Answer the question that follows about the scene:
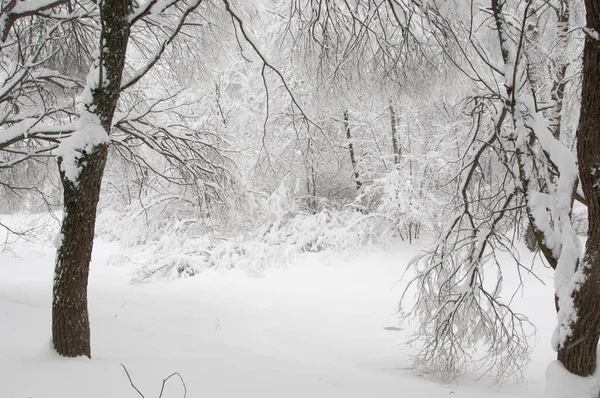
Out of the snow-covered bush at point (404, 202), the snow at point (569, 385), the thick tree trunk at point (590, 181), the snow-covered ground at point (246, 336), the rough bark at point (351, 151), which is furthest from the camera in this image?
the rough bark at point (351, 151)

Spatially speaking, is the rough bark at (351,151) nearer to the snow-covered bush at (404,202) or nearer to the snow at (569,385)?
the snow-covered bush at (404,202)

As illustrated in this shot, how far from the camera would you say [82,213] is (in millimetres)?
3160

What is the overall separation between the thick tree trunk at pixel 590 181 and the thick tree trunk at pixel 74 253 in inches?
131

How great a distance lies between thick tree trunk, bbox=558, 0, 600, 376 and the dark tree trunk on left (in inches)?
126

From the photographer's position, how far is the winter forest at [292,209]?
3082 millimetres

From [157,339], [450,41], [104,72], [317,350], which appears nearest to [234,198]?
[157,339]

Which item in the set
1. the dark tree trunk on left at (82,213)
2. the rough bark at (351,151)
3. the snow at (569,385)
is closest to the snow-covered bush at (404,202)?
the rough bark at (351,151)

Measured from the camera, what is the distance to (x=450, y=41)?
Result: 12.6 feet

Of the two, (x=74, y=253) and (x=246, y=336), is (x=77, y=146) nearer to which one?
(x=74, y=253)

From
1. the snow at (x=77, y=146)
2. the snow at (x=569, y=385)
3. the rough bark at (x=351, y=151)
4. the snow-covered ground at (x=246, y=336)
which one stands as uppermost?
the rough bark at (x=351, y=151)

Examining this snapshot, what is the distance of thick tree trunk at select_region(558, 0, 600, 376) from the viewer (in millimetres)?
2605

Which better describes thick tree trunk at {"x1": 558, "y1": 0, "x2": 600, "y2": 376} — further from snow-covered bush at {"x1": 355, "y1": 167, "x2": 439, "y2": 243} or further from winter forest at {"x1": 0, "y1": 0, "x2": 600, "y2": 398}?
snow-covered bush at {"x1": 355, "y1": 167, "x2": 439, "y2": 243}

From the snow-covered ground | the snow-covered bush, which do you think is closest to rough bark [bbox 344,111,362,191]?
the snow-covered bush

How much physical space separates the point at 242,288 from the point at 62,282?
6.95m
